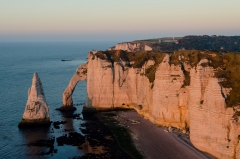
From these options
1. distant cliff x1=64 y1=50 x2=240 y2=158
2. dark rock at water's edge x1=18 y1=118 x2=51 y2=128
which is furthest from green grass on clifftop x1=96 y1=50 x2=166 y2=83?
dark rock at water's edge x1=18 y1=118 x2=51 y2=128

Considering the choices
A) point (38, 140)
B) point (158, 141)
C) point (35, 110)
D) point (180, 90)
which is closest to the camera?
point (158, 141)

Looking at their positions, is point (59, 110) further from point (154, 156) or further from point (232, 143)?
point (232, 143)

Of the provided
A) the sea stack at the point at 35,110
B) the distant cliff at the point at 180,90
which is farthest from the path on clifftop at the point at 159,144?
the sea stack at the point at 35,110

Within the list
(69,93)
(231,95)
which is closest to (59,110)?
(69,93)

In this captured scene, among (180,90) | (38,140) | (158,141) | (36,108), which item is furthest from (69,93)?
(158,141)

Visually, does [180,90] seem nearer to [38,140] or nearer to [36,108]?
[38,140]

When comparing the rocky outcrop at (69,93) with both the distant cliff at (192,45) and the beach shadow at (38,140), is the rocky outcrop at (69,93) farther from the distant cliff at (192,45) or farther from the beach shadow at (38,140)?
the distant cliff at (192,45)
